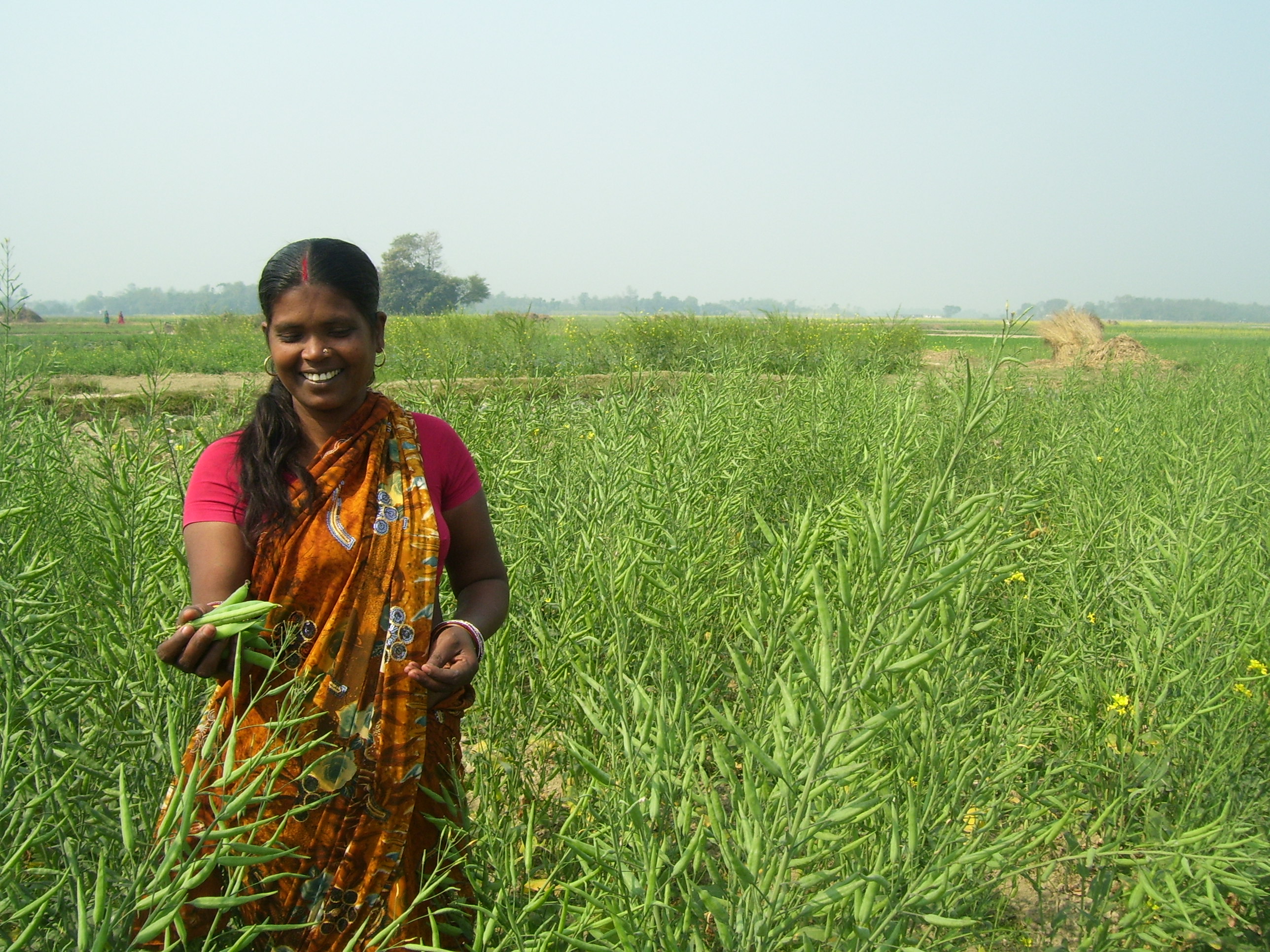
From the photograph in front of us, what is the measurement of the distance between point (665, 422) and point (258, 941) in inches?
91.1

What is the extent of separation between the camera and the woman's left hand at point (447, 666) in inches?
48.1

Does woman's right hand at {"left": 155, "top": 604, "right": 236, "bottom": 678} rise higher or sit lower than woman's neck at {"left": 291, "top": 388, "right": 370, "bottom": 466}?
lower

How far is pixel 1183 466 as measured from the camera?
2.90 m

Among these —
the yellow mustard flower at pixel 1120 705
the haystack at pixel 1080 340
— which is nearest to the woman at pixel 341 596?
the yellow mustard flower at pixel 1120 705

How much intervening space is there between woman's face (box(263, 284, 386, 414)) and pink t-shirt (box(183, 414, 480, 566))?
0.13 meters

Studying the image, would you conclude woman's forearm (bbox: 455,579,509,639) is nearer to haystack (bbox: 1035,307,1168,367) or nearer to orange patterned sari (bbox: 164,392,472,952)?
orange patterned sari (bbox: 164,392,472,952)

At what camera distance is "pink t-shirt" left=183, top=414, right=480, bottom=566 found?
1215mm

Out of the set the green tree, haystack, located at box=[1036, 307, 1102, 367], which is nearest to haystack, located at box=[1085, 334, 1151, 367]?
haystack, located at box=[1036, 307, 1102, 367]

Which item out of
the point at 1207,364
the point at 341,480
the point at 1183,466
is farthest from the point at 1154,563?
the point at 1207,364

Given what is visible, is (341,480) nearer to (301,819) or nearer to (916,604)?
(301,819)

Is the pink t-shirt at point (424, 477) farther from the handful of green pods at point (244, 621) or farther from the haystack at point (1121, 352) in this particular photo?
the haystack at point (1121, 352)

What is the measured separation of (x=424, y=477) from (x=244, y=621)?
1.26 ft

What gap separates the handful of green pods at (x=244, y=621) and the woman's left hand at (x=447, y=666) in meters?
0.23

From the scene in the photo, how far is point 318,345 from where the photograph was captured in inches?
51.1
